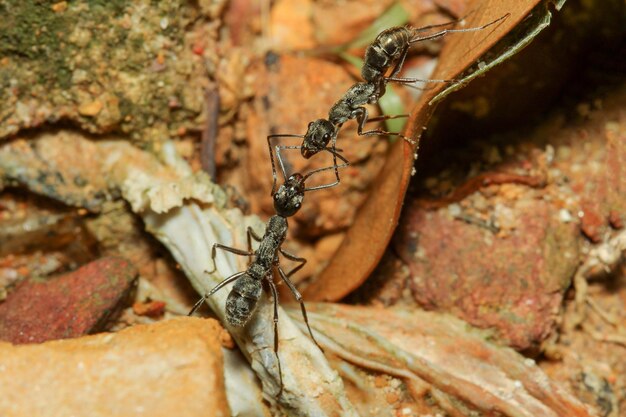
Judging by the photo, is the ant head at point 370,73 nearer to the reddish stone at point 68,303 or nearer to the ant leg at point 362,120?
the ant leg at point 362,120

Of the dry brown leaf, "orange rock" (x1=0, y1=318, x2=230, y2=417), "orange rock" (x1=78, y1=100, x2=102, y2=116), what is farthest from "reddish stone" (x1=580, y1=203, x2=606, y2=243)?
"orange rock" (x1=78, y1=100, x2=102, y2=116)

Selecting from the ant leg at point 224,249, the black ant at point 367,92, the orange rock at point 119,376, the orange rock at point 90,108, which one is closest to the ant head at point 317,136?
the black ant at point 367,92

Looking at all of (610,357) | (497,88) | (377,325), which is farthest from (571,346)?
(497,88)

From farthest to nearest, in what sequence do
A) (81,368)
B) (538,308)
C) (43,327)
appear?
(538,308) < (43,327) < (81,368)

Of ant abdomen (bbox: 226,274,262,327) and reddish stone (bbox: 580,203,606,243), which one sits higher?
reddish stone (bbox: 580,203,606,243)

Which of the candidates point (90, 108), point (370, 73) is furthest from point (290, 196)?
point (90, 108)

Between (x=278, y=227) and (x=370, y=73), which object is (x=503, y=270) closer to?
(x=278, y=227)

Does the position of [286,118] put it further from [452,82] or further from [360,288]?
[452,82]

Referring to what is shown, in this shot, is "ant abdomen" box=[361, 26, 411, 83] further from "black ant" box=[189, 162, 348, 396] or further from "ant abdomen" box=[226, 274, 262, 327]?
"ant abdomen" box=[226, 274, 262, 327]
